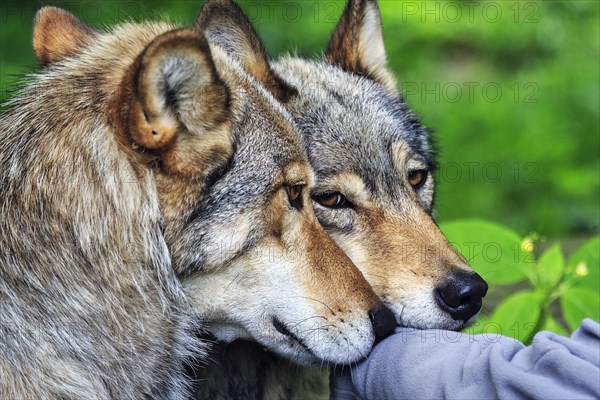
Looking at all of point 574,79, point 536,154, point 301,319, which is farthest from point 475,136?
point 301,319

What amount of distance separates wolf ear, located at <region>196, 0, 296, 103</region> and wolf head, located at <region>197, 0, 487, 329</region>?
1 centimetres

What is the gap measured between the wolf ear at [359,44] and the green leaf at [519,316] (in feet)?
4.02

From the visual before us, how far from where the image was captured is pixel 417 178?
3.82 metres

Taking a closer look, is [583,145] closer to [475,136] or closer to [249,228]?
[475,136]

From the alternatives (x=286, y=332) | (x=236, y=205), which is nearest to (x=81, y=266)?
(x=236, y=205)

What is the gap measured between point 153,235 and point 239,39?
3.84 ft

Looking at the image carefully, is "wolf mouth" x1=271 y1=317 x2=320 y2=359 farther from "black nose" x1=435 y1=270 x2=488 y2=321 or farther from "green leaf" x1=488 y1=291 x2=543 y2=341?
"green leaf" x1=488 y1=291 x2=543 y2=341

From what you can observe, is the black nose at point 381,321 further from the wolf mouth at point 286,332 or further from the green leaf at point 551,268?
the green leaf at point 551,268

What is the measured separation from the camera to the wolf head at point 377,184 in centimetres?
314

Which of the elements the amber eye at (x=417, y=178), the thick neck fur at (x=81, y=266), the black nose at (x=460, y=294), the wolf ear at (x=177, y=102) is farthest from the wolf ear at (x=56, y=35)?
the black nose at (x=460, y=294)

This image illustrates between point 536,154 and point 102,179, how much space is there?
14.9 ft

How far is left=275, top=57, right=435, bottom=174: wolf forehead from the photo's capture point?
350cm

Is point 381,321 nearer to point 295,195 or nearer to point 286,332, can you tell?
point 286,332

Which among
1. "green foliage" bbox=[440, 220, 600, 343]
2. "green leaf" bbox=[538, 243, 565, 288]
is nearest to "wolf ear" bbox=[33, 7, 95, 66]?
"green foliage" bbox=[440, 220, 600, 343]
